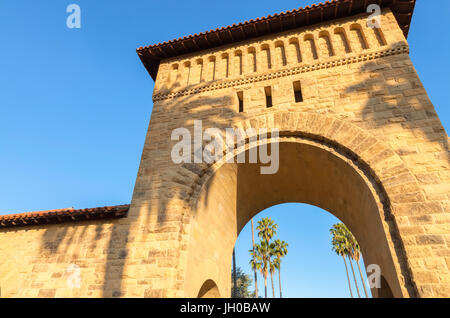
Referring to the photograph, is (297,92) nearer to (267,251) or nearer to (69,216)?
(69,216)

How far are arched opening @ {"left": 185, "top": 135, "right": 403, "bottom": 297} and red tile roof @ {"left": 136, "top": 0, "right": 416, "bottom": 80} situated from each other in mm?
4457

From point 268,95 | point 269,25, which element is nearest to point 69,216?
point 268,95

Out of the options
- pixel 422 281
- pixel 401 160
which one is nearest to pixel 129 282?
pixel 422 281

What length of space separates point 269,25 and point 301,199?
19.8 feet

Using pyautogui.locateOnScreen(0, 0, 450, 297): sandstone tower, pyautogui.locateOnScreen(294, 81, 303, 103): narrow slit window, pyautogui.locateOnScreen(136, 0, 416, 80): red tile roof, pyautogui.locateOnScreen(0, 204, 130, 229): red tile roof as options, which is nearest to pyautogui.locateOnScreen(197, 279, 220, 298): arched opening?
pyautogui.locateOnScreen(0, 0, 450, 297): sandstone tower

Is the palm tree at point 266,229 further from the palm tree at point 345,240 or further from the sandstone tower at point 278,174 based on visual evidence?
the sandstone tower at point 278,174

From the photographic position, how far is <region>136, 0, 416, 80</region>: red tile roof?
8531mm

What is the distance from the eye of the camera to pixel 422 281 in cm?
460

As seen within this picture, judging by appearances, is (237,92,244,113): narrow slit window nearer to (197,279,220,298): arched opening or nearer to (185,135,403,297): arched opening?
(185,135,403,297): arched opening

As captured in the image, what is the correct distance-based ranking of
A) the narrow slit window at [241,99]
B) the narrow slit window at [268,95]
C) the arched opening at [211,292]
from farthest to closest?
1. the narrow slit window at [241,99]
2. the narrow slit window at [268,95]
3. the arched opening at [211,292]

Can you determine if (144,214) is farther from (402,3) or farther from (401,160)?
(402,3)

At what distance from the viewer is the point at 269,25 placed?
30.1 feet

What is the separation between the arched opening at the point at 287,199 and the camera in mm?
6012

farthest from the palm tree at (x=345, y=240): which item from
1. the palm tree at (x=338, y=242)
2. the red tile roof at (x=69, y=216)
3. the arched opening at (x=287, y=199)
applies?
the red tile roof at (x=69, y=216)
